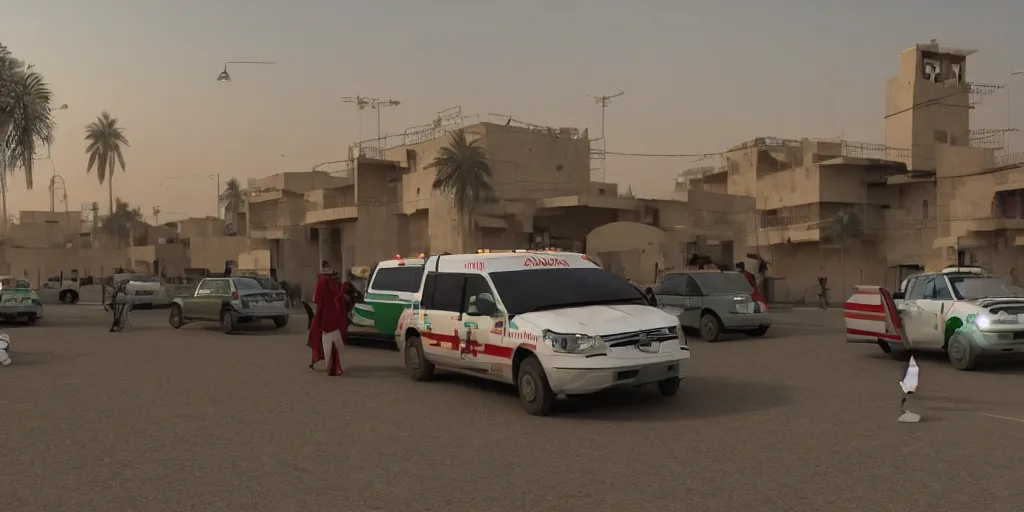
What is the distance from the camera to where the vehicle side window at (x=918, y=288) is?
1407cm

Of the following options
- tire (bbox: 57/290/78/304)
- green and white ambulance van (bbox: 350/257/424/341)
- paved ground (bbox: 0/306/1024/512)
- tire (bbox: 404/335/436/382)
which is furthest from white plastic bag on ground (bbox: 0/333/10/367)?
tire (bbox: 57/290/78/304)

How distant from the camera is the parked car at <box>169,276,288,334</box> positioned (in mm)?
23109

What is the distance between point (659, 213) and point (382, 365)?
3713 cm

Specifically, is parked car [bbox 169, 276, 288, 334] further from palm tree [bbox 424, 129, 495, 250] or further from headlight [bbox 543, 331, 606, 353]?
palm tree [bbox 424, 129, 495, 250]

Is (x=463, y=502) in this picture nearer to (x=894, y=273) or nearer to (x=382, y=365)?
(x=382, y=365)

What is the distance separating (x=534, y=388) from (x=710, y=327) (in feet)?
35.1

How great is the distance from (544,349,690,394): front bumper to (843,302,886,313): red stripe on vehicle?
21.6 ft

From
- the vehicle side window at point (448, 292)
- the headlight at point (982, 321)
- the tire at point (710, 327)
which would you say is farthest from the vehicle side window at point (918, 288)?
the vehicle side window at point (448, 292)

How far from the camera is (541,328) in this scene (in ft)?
31.5

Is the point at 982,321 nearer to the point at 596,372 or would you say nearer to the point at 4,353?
the point at 596,372

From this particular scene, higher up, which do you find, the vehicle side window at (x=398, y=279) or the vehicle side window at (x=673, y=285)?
the vehicle side window at (x=398, y=279)

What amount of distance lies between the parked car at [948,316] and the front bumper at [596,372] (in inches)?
248

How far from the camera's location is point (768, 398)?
10586mm

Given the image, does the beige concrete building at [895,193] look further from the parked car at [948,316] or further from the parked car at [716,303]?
the parked car at [948,316]
